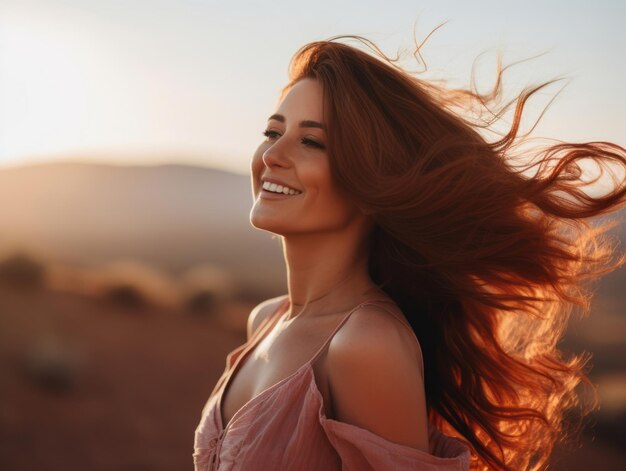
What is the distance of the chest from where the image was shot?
2.33 metres

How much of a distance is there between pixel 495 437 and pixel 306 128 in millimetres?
1380

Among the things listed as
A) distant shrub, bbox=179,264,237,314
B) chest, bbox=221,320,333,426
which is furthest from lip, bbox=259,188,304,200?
distant shrub, bbox=179,264,237,314

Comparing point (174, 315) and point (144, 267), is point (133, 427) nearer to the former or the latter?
point (174, 315)

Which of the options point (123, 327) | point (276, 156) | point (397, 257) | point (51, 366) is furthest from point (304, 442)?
point (123, 327)

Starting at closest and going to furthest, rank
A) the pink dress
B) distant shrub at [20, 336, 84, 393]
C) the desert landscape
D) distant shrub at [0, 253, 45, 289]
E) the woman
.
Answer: the pink dress → the woman → the desert landscape → distant shrub at [20, 336, 84, 393] → distant shrub at [0, 253, 45, 289]

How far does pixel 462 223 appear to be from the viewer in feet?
8.34

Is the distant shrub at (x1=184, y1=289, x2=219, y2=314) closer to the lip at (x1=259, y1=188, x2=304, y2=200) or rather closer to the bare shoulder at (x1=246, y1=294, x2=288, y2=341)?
the bare shoulder at (x1=246, y1=294, x2=288, y2=341)

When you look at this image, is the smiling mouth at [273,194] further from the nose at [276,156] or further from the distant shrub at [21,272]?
the distant shrub at [21,272]

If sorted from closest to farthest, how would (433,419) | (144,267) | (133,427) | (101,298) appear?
(433,419) → (133,427) → (101,298) → (144,267)

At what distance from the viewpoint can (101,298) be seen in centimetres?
1720

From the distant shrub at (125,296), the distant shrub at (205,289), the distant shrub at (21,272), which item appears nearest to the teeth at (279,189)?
the distant shrub at (205,289)

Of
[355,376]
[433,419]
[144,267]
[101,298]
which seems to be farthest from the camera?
[144,267]

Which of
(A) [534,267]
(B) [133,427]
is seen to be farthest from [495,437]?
(B) [133,427]

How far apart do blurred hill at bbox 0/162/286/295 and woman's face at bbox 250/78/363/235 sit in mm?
14314
